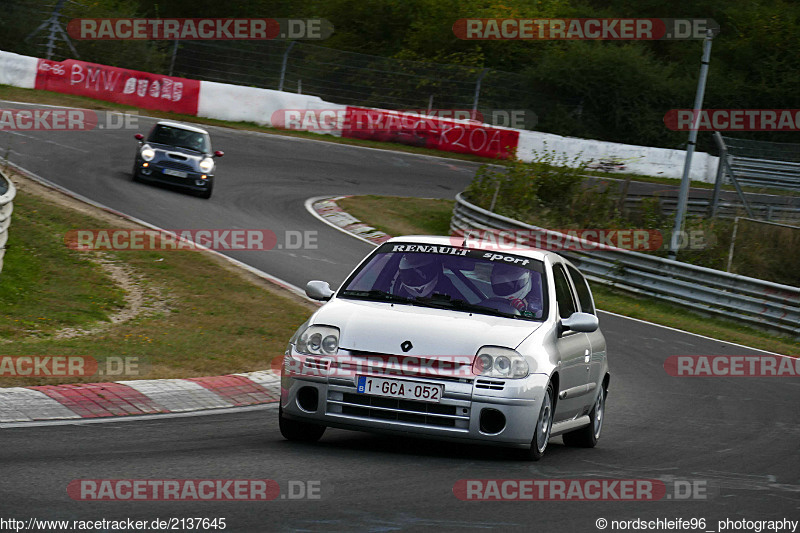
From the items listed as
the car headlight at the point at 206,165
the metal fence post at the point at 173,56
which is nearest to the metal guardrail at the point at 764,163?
the car headlight at the point at 206,165

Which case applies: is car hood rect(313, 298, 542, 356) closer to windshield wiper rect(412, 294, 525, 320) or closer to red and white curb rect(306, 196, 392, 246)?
windshield wiper rect(412, 294, 525, 320)

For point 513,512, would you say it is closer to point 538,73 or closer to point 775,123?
point 538,73

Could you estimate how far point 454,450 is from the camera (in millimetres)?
7926

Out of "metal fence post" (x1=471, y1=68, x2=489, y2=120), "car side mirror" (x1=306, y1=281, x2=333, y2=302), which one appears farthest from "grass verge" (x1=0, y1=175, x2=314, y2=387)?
"metal fence post" (x1=471, y1=68, x2=489, y2=120)

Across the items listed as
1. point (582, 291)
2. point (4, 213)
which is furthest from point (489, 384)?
point (4, 213)

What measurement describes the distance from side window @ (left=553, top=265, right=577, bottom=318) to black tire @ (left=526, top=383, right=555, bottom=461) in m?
0.80

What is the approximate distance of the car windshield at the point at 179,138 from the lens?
24328mm

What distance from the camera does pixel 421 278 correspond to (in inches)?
327

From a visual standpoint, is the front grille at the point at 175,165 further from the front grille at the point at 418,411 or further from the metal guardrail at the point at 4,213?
the front grille at the point at 418,411

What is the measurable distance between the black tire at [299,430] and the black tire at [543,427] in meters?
1.45

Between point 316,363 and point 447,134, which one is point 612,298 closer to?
point 316,363

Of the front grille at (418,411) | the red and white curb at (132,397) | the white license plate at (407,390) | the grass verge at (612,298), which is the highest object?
the white license plate at (407,390)

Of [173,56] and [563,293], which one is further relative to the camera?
[173,56]

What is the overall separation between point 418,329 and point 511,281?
117 centimetres
